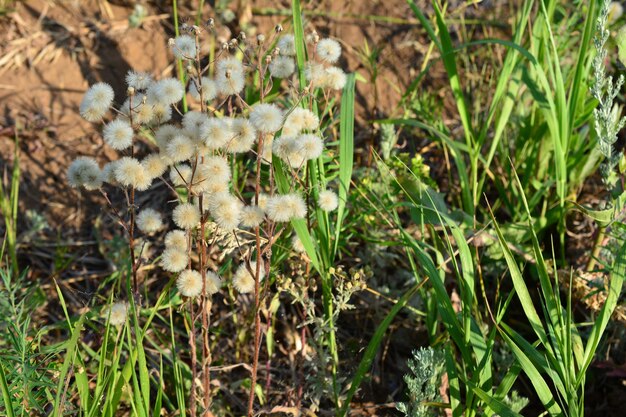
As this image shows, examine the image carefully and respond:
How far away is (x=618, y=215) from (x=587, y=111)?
599mm

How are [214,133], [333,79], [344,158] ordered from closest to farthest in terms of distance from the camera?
[214,133], [333,79], [344,158]

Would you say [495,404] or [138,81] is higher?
[138,81]

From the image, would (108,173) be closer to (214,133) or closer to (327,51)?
(214,133)

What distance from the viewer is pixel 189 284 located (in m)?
1.85

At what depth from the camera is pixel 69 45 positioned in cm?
363

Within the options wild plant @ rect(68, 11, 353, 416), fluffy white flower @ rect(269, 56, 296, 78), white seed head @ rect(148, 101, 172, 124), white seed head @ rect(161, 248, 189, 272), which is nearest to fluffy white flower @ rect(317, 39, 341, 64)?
wild plant @ rect(68, 11, 353, 416)

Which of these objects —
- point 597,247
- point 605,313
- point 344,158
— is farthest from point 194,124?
point 597,247

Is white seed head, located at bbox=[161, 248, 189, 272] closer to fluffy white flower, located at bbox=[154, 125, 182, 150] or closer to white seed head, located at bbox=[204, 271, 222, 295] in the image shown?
white seed head, located at bbox=[204, 271, 222, 295]

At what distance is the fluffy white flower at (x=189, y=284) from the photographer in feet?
6.07

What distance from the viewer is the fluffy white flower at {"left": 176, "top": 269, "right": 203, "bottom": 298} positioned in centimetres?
185

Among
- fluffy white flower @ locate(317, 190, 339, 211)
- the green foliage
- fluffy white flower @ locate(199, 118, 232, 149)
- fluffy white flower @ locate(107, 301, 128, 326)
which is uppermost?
fluffy white flower @ locate(199, 118, 232, 149)

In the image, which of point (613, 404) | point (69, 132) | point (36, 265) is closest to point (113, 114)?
point (69, 132)

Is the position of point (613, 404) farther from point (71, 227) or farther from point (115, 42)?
point (115, 42)

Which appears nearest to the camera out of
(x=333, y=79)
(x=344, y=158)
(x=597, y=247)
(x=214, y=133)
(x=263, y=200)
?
(x=214, y=133)
